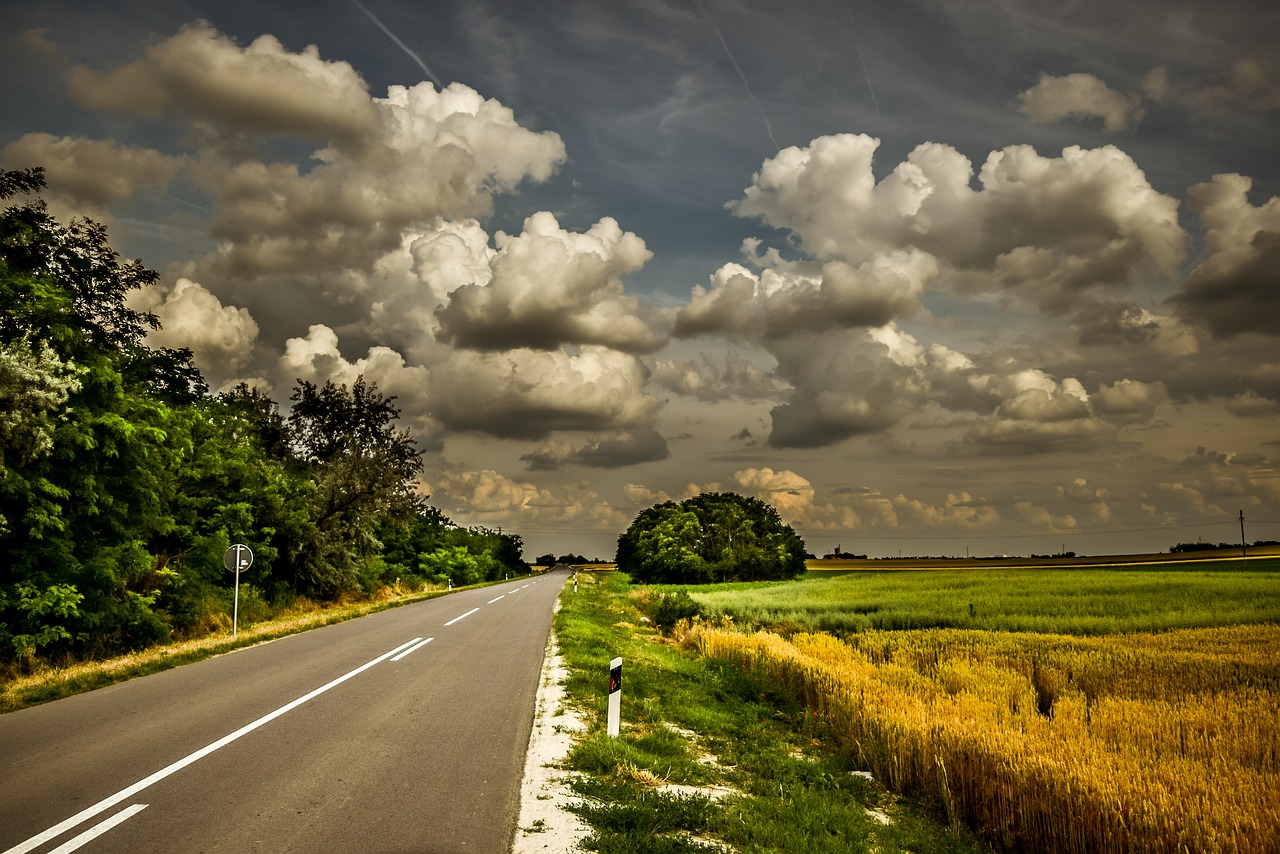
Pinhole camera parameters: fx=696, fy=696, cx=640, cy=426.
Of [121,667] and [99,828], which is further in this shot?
[121,667]

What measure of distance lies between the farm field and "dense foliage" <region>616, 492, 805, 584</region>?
65.6m

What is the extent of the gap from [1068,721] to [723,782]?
5394mm

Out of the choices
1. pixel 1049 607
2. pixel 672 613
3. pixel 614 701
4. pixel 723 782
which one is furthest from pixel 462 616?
pixel 1049 607

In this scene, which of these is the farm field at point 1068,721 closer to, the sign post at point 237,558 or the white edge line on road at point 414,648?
the white edge line on road at point 414,648

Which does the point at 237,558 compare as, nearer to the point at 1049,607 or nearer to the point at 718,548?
the point at 1049,607

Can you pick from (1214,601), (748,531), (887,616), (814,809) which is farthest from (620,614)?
(748,531)

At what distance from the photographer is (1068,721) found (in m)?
9.38

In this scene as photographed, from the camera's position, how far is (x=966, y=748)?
25.4 ft

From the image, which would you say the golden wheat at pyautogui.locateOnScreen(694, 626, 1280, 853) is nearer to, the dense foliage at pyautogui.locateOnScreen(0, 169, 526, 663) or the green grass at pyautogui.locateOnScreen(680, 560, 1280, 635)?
the green grass at pyautogui.locateOnScreen(680, 560, 1280, 635)

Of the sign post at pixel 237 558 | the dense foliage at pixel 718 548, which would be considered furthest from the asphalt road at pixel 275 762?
the dense foliage at pixel 718 548

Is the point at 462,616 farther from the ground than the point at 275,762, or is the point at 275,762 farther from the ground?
the point at 275,762

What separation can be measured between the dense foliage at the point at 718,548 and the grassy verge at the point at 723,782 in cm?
7773

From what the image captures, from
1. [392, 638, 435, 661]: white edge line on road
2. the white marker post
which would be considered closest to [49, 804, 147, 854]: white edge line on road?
the white marker post

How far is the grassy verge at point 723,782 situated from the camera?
5574mm
